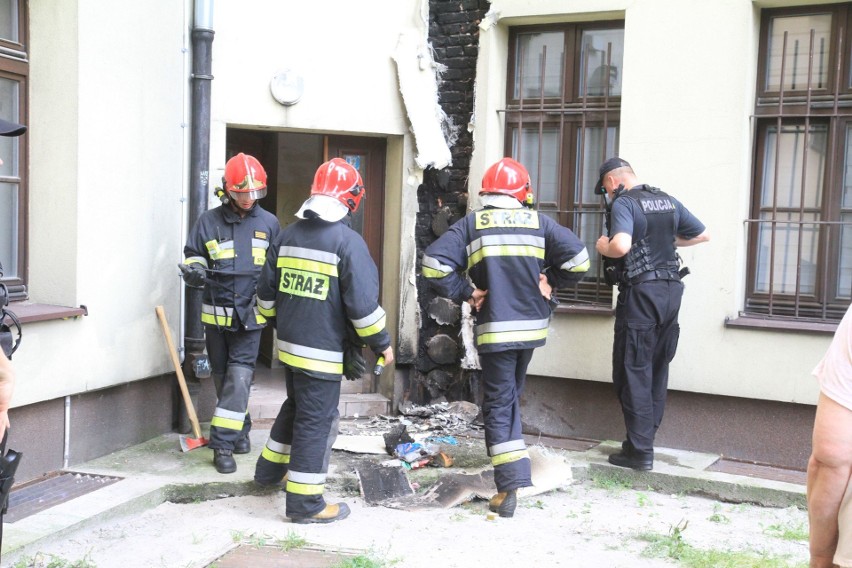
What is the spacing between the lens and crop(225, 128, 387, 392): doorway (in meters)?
7.61

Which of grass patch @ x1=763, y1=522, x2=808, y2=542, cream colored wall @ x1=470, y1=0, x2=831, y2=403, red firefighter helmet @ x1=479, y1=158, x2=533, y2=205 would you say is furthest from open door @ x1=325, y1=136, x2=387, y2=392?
grass patch @ x1=763, y1=522, x2=808, y2=542

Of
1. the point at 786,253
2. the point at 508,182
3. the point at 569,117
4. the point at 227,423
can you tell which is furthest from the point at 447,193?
the point at 227,423

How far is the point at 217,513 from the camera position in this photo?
5.27m

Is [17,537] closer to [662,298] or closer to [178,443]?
[178,443]

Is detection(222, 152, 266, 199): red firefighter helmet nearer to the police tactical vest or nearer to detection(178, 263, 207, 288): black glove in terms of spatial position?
detection(178, 263, 207, 288): black glove

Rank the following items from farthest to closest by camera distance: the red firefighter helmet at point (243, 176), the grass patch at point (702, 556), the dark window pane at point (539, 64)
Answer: the dark window pane at point (539, 64)
the red firefighter helmet at point (243, 176)
the grass patch at point (702, 556)

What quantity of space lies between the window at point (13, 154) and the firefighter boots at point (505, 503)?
3093mm

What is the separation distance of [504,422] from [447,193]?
2607mm

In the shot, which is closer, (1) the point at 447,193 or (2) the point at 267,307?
(2) the point at 267,307

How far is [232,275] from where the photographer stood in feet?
19.9

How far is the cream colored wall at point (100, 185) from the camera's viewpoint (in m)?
5.54

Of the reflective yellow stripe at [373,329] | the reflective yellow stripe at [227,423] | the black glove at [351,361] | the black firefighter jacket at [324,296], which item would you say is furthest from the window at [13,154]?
the reflective yellow stripe at [373,329]

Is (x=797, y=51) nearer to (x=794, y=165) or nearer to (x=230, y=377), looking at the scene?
(x=794, y=165)

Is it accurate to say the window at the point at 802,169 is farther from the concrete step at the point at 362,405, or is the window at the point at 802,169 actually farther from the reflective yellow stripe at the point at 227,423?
the reflective yellow stripe at the point at 227,423
